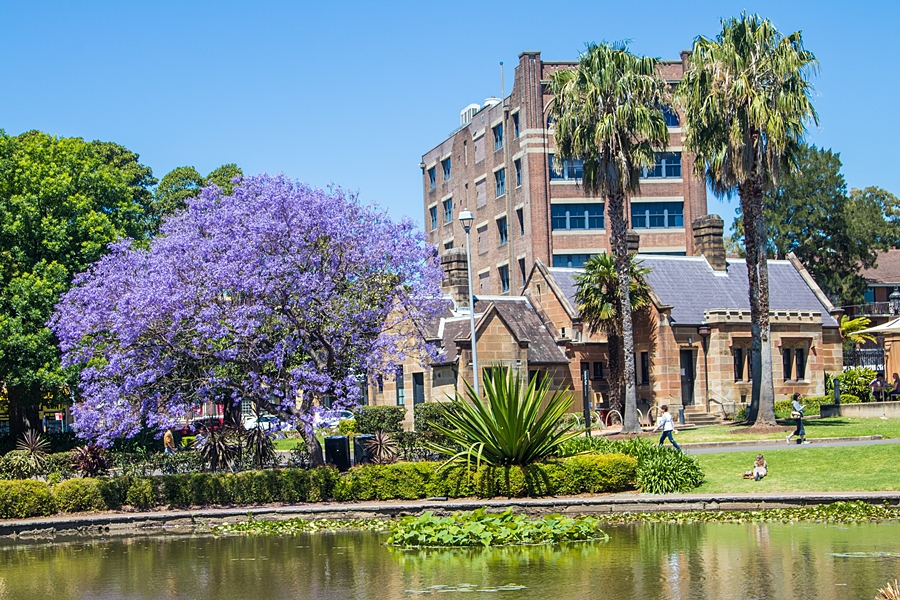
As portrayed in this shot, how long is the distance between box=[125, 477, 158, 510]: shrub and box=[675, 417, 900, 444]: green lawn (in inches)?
634

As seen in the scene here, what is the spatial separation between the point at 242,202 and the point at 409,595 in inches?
611

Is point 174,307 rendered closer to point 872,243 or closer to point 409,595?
point 409,595

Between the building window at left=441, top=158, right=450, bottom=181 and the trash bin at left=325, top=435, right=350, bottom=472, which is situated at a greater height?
the building window at left=441, top=158, right=450, bottom=181

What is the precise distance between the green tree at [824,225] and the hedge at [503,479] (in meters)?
54.6

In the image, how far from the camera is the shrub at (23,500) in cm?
2309

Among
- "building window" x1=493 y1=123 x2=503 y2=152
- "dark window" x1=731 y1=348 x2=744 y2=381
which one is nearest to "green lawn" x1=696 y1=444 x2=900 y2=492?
"dark window" x1=731 y1=348 x2=744 y2=381

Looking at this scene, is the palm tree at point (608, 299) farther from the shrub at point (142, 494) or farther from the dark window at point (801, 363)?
the shrub at point (142, 494)

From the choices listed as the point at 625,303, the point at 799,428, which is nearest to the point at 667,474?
the point at 799,428

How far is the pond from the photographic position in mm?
12883

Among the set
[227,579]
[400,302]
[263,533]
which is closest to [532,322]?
[400,302]

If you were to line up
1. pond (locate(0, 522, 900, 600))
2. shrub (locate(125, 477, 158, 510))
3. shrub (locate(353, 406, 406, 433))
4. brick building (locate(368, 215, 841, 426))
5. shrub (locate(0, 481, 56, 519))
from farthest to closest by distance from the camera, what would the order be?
brick building (locate(368, 215, 841, 426)) < shrub (locate(353, 406, 406, 433)) < shrub (locate(125, 477, 158, 510)) < shrub (locate(0, 481, 56, 519)) < pond (locate(0, 522, 900, 600))

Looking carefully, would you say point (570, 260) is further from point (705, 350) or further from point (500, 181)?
point (705, 350)

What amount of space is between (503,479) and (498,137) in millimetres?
51170

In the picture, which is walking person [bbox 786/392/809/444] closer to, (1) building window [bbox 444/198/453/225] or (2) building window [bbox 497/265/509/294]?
(2) building window [bbox 497/265/509/294]
